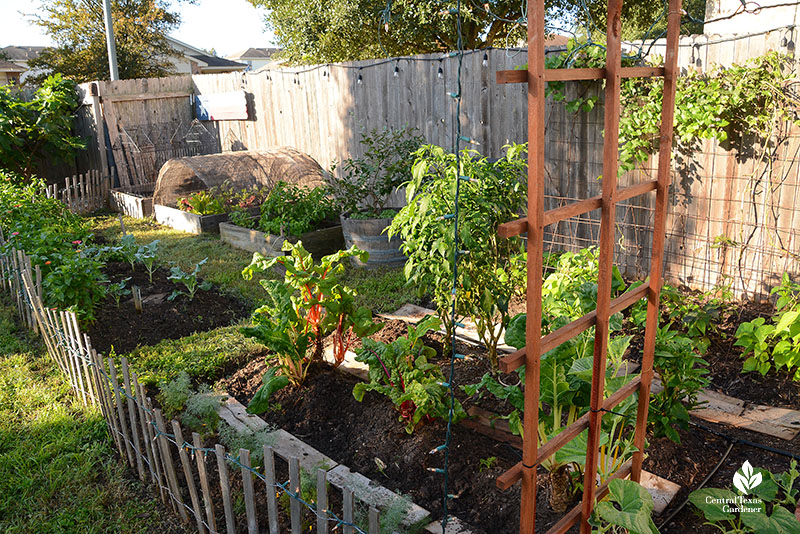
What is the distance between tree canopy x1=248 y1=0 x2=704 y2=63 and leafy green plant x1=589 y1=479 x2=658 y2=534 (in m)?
11.5

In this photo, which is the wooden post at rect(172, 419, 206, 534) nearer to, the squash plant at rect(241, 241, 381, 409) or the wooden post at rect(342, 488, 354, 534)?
the wooden post at rect(342, 488, 354, 534)

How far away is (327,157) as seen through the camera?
934cm

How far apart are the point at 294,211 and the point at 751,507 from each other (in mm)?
5757

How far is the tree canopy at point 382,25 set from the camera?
13.4 meters

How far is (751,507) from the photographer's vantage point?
246 centimetres

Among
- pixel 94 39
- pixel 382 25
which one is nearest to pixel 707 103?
pixel 382 25

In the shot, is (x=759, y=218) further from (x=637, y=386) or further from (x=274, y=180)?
(x=274, y=180)

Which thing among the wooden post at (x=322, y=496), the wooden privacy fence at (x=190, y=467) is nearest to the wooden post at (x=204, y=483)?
the wooden privacy fence at (x=190, y=467)

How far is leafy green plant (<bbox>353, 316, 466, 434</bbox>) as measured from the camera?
10.8 feet

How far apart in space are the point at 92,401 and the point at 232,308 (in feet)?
6.03

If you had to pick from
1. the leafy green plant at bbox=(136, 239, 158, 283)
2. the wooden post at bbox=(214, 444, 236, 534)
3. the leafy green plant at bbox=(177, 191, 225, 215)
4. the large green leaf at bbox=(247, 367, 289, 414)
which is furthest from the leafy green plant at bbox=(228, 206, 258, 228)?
the wooden post at bbox=(214, 444, 236, 534)

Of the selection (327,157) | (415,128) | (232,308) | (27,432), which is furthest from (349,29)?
(27,432)

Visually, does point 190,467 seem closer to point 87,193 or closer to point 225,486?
point 225,486

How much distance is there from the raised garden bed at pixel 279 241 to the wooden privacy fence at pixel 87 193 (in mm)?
3967
